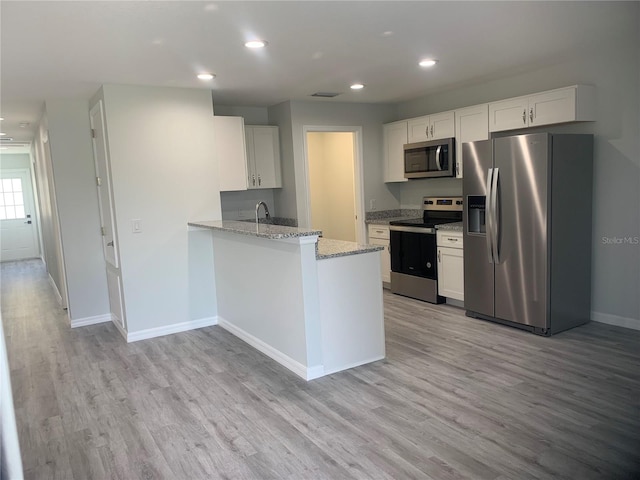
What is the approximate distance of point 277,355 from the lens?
12.6 feet

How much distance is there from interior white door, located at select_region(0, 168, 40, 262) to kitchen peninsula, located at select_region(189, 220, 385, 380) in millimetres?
9309

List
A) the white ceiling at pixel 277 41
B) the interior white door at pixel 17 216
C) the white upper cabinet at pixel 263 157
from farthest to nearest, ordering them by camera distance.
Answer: the interior white door at pixel 17 216, the white upper cabinet at pixel 263 157, the white ceiling at pixel 277 41

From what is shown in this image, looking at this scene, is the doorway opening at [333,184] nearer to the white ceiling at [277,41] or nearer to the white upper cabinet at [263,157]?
the white upper cabinet at [263,157]

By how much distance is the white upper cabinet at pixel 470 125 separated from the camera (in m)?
4.97

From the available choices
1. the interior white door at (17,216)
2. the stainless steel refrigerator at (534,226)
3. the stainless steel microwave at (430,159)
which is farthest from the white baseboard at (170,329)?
the interior white door at (17,216)

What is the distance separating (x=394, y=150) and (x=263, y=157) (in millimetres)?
1716

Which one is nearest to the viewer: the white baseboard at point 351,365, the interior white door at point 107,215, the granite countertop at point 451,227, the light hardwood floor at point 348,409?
the light hardwood floor at point 348,409

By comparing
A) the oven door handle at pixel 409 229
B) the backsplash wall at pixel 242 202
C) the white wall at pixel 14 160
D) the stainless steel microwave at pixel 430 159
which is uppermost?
the white wall at pixel 14 160

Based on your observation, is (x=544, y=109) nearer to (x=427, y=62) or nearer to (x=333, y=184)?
(x=427, y=62)

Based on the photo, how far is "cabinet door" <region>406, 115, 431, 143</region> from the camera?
568 cm

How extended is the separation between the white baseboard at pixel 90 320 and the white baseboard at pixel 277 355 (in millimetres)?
1472

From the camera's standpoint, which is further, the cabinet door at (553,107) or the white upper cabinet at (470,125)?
the white upper cabinet at (470,125)

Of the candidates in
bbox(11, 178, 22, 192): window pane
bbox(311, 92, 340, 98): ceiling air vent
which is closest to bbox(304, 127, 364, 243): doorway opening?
bbox(311, 92, 340, 98): ceiling air vent

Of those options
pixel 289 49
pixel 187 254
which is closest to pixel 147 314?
pixel 187 254
